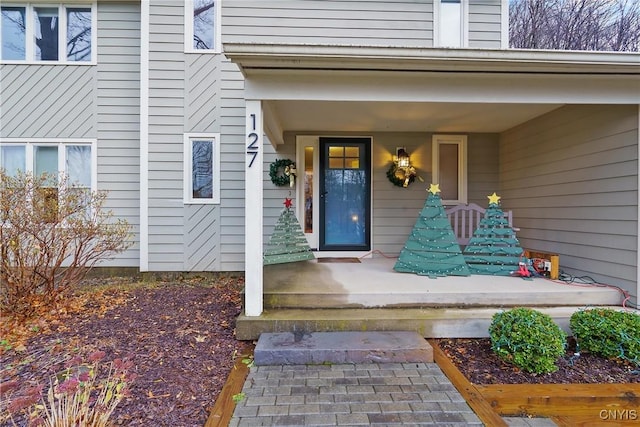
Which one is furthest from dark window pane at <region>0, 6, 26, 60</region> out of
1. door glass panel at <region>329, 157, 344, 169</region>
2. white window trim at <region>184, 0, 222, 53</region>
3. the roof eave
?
door glass panel at <region>329, 157, 344, 169</region>

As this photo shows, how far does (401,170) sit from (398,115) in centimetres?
118

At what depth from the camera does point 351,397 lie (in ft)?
7.08

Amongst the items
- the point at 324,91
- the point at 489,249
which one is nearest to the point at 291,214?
the point at 324,91

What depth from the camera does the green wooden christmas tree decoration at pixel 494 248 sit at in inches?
163

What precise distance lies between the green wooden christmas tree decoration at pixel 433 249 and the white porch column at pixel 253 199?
202cm

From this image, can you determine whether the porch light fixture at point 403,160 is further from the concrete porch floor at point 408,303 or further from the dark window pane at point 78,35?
the dark window pane at point 78,35

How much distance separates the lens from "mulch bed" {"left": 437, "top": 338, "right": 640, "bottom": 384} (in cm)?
242

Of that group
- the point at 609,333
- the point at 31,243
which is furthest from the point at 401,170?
the point at 31,243

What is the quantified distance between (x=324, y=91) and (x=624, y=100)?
292 centimetres

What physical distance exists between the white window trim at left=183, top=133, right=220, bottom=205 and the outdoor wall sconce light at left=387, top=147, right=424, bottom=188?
111 inches

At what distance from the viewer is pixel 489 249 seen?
4.21 m

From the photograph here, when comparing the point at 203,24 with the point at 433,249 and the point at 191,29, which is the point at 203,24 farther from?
the point at 433,249

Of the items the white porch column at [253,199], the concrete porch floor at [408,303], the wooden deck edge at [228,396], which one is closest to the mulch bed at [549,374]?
the concrete porch floor at [408,303]

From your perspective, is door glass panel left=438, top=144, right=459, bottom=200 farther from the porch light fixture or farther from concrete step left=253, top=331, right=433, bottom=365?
concrete step left=253, top=331, right=433, bottom=365
